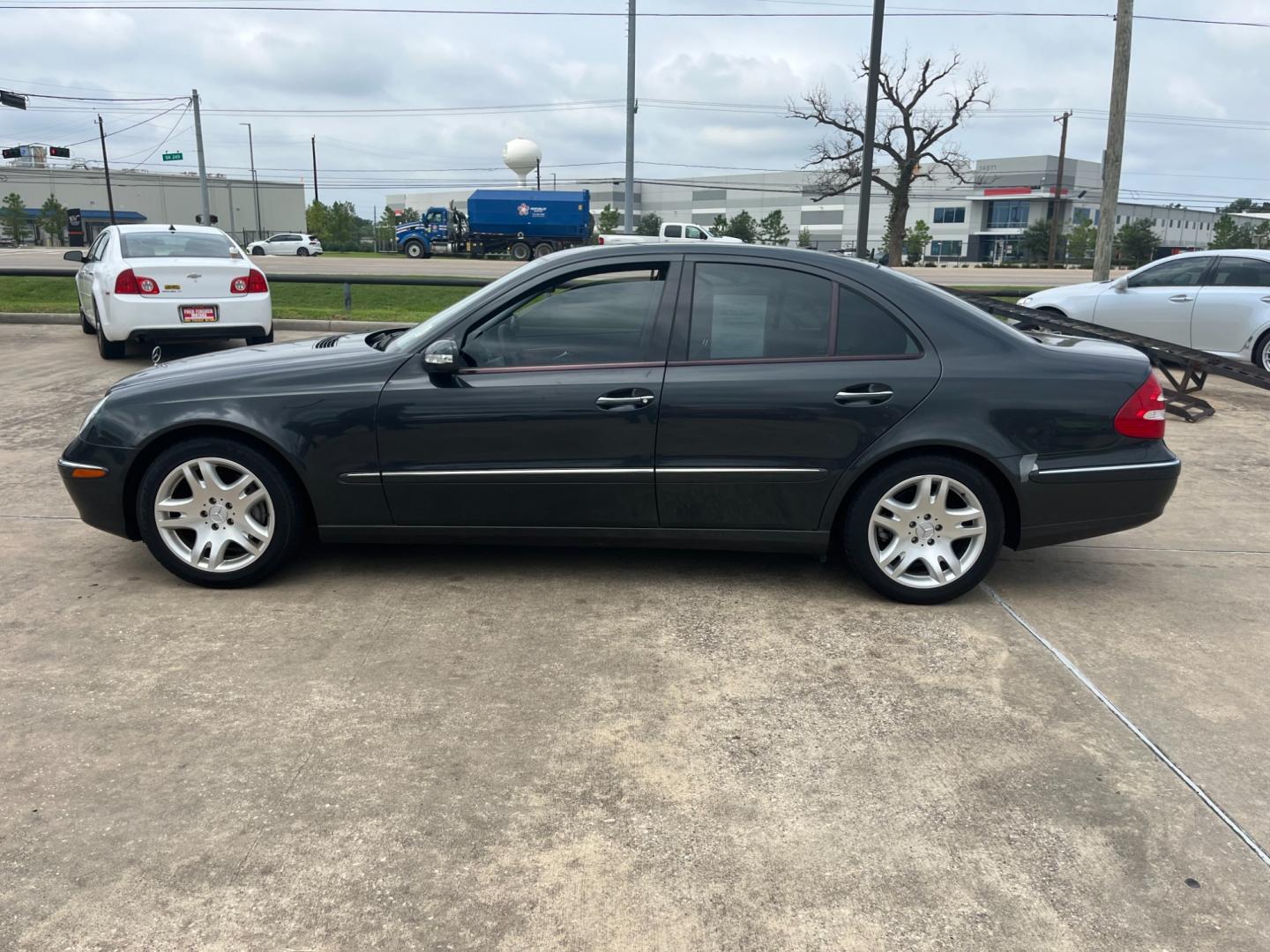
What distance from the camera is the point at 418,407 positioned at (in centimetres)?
426

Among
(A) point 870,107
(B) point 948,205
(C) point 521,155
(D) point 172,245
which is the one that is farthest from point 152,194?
(D) point 172,245

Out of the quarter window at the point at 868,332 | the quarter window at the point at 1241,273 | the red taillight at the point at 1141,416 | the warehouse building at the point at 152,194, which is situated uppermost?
the warehouse building at the point at 152,194

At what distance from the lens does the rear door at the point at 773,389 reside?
165 inches

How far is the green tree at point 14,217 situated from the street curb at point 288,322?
245ft

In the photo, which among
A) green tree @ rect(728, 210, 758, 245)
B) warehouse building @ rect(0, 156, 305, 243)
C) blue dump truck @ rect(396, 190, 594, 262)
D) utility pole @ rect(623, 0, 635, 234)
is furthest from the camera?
warehouse building @ rect(0, 156, 305, 243)

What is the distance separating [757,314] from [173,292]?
7707 mm

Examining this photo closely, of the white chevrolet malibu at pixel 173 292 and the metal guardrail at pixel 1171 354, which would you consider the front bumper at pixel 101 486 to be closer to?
the metal guardrail at pixel 1171 354

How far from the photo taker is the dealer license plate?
32.7 ft

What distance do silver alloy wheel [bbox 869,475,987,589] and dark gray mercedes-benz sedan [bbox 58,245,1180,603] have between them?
0.01 meters

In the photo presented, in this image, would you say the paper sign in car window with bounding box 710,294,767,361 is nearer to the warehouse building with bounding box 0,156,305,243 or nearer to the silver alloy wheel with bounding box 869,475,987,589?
the silver alloy wheel with bounding box 869,475,987,589

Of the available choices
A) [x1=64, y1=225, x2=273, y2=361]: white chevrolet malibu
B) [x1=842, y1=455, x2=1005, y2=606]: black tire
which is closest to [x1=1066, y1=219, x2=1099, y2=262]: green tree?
[x1=64, y1=225, x2=273, y2=361]: white chevrolet malibu

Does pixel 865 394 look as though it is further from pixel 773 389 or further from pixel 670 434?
pixel 670 434

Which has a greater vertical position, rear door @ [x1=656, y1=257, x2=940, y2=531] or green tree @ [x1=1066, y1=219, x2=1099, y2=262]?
green tree @ [x1=1066, y1=219, x2=1099, y2=262]

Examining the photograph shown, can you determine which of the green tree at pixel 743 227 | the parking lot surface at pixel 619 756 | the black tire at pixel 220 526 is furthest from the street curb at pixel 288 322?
the green tree at pixel 743 227
